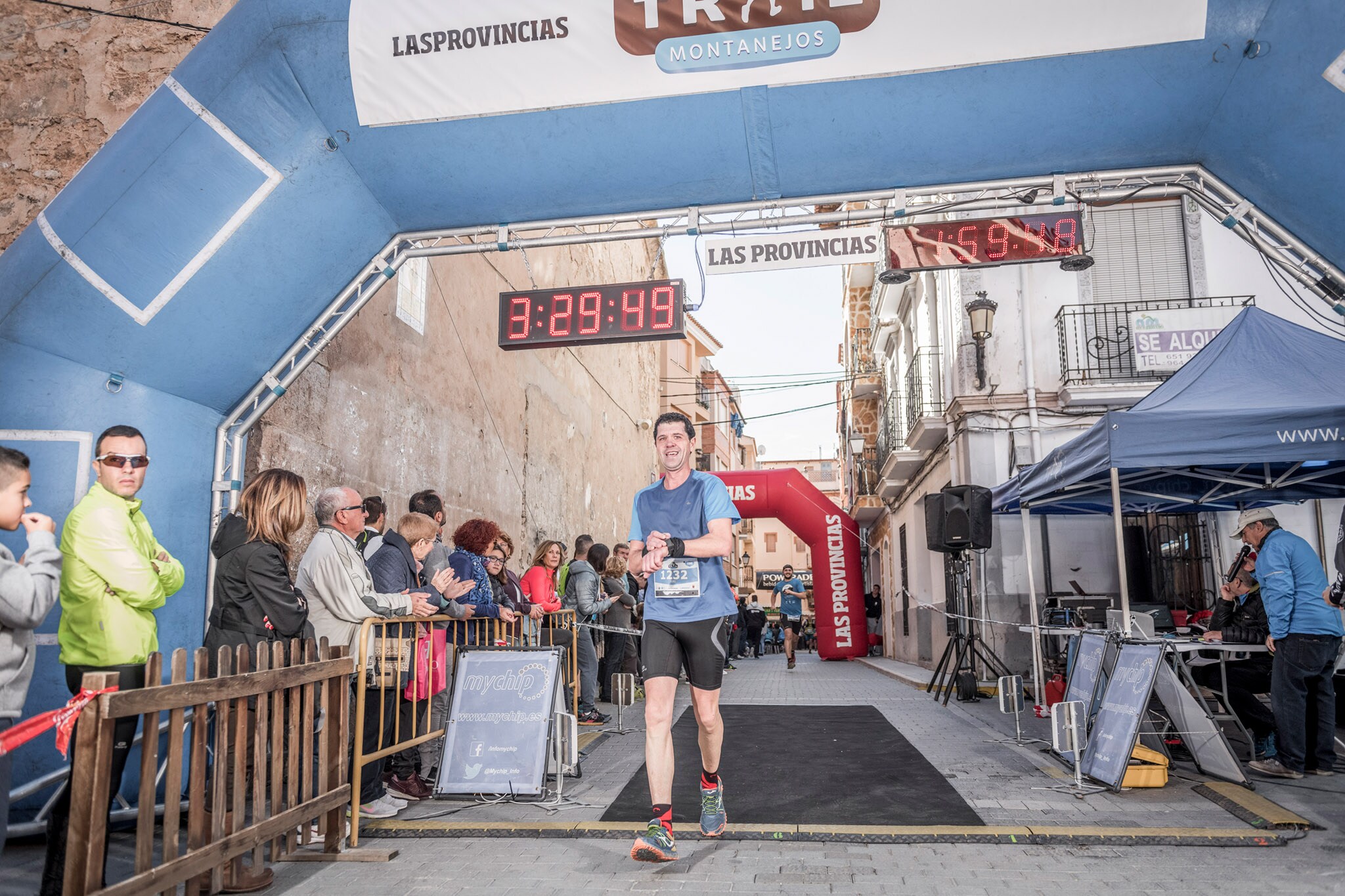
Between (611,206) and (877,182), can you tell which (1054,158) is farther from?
(611,206)

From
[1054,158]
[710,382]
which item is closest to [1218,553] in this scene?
[1054,158]

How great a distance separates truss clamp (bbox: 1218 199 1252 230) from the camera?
5695 mm

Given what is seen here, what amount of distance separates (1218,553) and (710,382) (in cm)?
3716

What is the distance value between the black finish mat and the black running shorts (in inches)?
39.5

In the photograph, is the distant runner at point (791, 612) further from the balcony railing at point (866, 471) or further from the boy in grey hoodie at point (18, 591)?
the boy in grey hoodie at point (18, 591)

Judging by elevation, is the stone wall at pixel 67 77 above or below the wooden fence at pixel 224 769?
above

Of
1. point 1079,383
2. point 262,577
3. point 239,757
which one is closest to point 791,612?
point 1079,383

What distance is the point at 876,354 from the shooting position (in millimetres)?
26156

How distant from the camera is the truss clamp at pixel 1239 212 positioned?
18.7ft

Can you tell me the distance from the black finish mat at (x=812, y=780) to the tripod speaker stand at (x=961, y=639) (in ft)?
7.22

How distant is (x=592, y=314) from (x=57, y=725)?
535 cm

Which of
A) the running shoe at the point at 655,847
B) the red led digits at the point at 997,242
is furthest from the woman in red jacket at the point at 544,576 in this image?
the running shoe at the point at 655,847

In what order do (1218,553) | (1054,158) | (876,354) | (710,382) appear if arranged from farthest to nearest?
(710,382)
(876,354)
(1218,553)
(1054,158)

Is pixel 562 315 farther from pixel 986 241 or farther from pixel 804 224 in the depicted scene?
pixel 986 241
